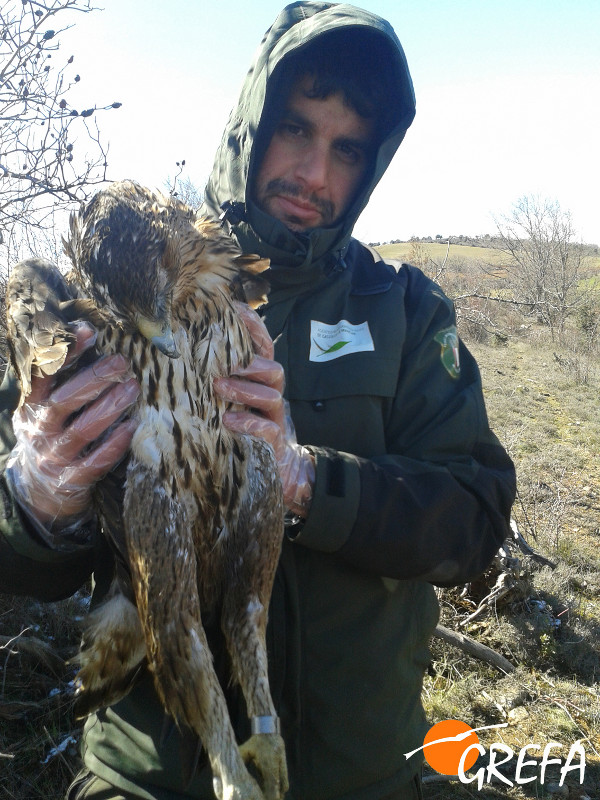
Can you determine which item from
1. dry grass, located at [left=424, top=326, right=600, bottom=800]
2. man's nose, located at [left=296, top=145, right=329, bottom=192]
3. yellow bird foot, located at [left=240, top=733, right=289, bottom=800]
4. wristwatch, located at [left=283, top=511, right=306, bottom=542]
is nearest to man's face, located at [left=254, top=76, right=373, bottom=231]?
man's nose, located at [left=296, top=145, right=329, bottom=192]

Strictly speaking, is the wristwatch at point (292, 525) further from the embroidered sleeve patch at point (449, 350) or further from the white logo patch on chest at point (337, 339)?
the embroidered sleeve patch at point (449, 350)

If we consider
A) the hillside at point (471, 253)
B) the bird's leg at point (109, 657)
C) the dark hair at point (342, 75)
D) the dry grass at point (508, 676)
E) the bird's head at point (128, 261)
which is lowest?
the dry grass at point (508, 676)

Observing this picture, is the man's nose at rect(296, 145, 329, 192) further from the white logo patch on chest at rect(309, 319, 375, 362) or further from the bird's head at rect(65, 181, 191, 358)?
the bird's head at rect(65, 181, 191, 358)

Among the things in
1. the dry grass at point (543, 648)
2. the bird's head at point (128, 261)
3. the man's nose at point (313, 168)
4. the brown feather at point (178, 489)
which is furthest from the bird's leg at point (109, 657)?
the dry grass at point (543, 648)

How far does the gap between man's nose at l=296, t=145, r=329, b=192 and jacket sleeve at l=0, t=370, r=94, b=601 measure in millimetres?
1477

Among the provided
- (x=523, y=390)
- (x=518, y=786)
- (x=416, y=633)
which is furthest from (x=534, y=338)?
(x=416, y=633)

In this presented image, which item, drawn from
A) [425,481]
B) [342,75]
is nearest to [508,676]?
[425,481]

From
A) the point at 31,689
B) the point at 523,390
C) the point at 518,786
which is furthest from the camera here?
the point at 523,390

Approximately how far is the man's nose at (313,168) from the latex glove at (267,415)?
0.74 m

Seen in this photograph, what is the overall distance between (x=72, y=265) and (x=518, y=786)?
424cm

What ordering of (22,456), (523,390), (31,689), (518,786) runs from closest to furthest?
1. (22,456)
2. (518,786)
3. (31,689)
4. (523,390)

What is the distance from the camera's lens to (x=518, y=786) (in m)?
4.04

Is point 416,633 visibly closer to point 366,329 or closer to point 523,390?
point 366,329

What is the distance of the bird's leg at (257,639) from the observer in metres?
1.98
